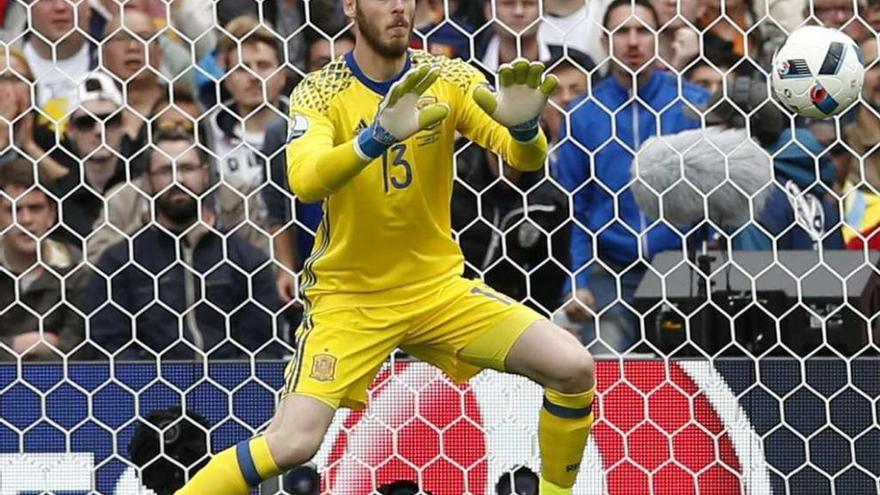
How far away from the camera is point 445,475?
5.57m

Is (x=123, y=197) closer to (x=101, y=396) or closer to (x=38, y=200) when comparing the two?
(x=38, y=200)

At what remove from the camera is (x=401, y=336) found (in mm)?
4758

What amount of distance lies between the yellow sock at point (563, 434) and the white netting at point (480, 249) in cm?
71

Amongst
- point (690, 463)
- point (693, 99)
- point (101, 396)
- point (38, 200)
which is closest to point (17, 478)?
point (101, 396)

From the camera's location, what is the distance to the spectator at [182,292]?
566cm

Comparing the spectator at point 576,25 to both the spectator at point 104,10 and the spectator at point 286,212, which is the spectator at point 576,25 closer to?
the spectator at point 286,212

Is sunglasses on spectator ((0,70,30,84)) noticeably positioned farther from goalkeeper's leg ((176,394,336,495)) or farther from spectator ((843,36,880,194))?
spectator ((843,36,880,194))

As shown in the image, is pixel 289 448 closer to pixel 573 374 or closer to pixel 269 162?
pixel 573 374

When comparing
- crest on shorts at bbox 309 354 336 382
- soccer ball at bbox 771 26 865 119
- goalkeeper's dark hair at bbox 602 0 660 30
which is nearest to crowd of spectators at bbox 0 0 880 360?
goalkeeper's dark hair at bbox 602 0 660 30

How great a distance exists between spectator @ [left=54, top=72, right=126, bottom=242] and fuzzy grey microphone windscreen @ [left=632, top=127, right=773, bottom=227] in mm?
1728

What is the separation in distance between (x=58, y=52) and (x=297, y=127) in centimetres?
173

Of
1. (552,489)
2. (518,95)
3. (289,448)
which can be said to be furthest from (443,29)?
(289,448)

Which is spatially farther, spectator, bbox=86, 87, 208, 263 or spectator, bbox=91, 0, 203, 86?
spectator, bbox=91, 0, 203, 86

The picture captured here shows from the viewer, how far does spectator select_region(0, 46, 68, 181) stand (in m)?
5.75
